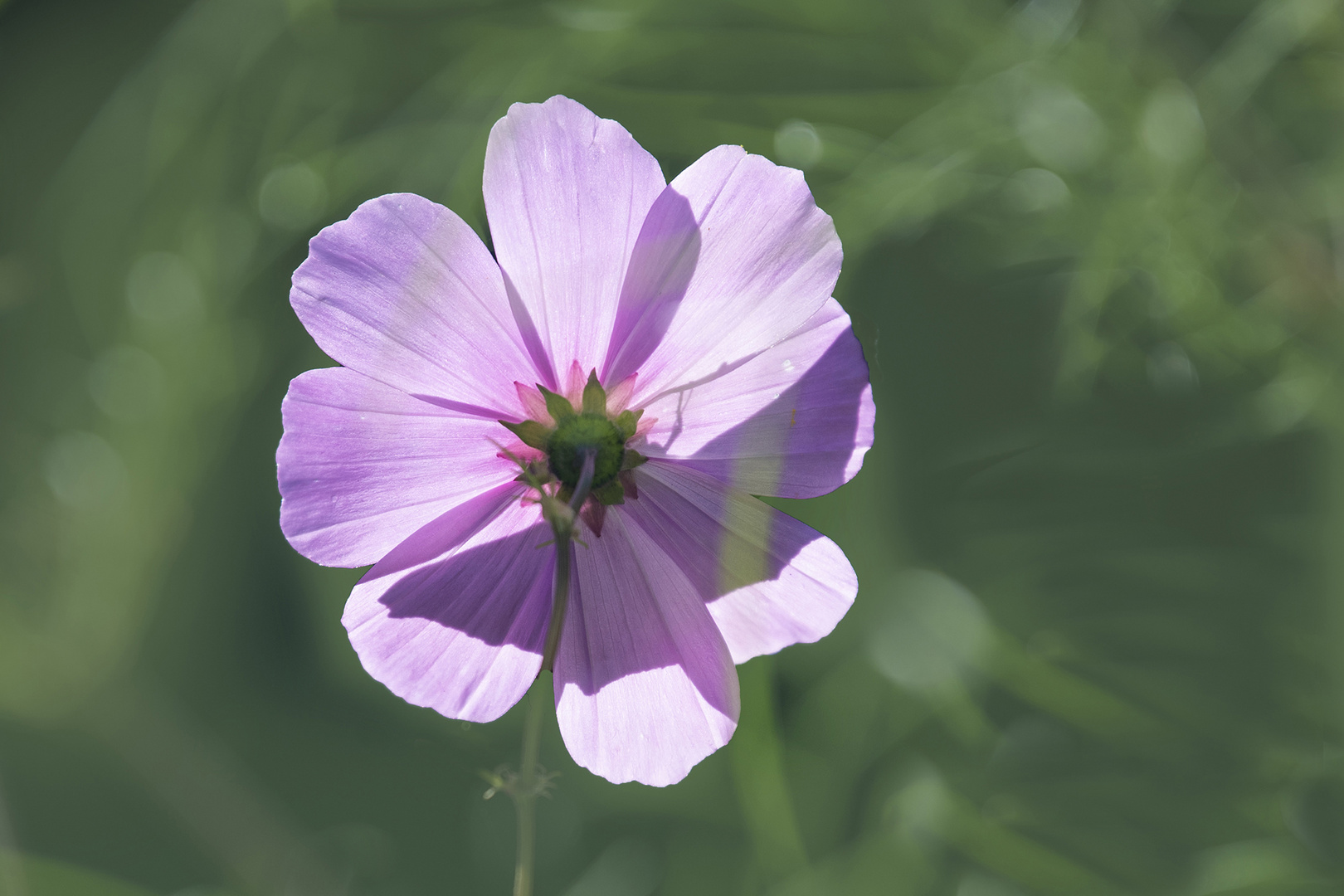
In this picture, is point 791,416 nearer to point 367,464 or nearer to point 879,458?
point 367,464

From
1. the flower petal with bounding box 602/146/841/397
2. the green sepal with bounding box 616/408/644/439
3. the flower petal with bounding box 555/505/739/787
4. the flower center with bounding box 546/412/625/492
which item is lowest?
the flower petal with bounding box 555/505/739/787

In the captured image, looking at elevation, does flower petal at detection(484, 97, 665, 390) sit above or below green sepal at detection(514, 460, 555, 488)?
above

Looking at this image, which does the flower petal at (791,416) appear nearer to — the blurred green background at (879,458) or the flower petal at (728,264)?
the flower petal at (728,264)

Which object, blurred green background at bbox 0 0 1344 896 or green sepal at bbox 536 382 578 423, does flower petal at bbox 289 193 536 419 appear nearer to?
green sepal at bbox 536 382 578 423

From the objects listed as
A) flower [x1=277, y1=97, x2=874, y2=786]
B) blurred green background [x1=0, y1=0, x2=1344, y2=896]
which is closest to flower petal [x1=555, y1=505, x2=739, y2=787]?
flower [x1=277, y1=97, x2=874, y2=786]

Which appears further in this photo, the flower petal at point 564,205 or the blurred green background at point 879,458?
the blurred green background at point 879,458

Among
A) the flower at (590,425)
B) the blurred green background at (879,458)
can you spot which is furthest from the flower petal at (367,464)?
the blurred green background at (879,458)

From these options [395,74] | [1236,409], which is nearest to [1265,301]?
[1236,409]
